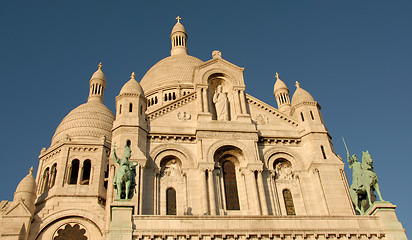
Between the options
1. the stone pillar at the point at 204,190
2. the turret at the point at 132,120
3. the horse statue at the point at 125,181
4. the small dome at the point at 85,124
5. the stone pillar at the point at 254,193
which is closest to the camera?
the horse statue at the point at 125,181

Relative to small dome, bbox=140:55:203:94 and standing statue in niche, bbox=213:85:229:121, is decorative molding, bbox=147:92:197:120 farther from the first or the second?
small dome, bbox=140:55:203:94

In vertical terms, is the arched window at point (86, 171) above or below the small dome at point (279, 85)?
below

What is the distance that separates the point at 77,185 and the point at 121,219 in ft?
50.0

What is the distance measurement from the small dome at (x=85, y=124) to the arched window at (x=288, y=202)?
1686cm

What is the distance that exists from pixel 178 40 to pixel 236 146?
1339 inches

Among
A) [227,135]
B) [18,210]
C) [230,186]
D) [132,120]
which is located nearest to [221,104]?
[227,135]

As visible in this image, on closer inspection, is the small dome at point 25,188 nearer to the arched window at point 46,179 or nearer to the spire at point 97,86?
the arched window at point 46,179

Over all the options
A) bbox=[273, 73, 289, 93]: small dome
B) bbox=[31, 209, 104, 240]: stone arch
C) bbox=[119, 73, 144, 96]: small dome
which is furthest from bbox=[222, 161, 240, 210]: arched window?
bbox=[273, 73, 289, 93]: small dome

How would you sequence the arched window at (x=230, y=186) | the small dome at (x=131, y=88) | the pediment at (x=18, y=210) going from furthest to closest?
Result: the small dome at (x=131, y=88) < the pediment at (x=18, y=210) < the arched window at (x=230, y=186)

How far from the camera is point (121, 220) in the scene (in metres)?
20.3

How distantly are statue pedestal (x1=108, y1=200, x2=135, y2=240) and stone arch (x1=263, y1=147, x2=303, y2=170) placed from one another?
455 inches

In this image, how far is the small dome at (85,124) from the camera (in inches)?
1517

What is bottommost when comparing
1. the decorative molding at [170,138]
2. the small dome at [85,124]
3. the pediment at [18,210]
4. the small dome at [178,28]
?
the pediment at [18,210]

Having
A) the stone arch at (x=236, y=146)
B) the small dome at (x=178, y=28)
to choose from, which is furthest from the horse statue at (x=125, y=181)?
the small dome at (x=178, y=28)
